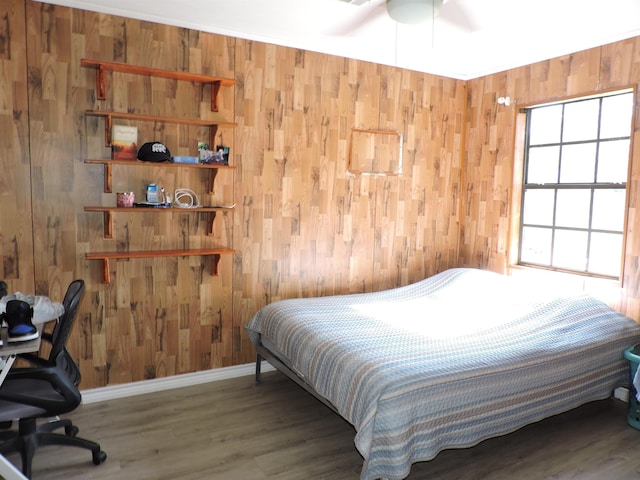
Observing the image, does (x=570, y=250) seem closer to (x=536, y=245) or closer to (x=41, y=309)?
(x=536, y=245)

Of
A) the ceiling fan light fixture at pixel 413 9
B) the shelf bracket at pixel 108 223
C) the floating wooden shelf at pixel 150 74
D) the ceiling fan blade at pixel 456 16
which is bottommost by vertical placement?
the shelf bracket at pixel 108 223

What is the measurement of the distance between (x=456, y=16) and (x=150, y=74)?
203cm

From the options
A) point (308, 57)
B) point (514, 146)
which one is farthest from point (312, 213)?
point (514, 146)

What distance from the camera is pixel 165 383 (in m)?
A: 3.36

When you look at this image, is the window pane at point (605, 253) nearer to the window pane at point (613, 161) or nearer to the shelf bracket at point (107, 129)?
the window pane at point (613, 161)

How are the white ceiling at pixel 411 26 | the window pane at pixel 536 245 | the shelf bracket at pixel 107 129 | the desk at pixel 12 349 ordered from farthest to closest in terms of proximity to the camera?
the window pane at pixel 536 245 → the shelf bracket at pixel 107 129 → the white ceiling at pixel 411 26 → the desk at pixel 12 349

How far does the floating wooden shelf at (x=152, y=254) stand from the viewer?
3.02 metres

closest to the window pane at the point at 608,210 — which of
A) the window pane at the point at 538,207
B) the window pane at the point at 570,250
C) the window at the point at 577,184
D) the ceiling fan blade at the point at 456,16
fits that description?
the window at the point at 577,184

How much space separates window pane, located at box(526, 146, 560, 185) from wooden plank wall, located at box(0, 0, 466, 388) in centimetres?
71

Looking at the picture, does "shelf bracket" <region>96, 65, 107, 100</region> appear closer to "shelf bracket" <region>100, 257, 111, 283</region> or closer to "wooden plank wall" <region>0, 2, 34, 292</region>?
"wooden plank wall" <region>0, 2, 34, 292</region>

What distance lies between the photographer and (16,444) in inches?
90.7

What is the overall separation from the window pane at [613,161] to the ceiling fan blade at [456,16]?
4.33 ft

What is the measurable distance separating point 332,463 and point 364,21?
2741 millimetres

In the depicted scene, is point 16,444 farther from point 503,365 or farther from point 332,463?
point 503,365
